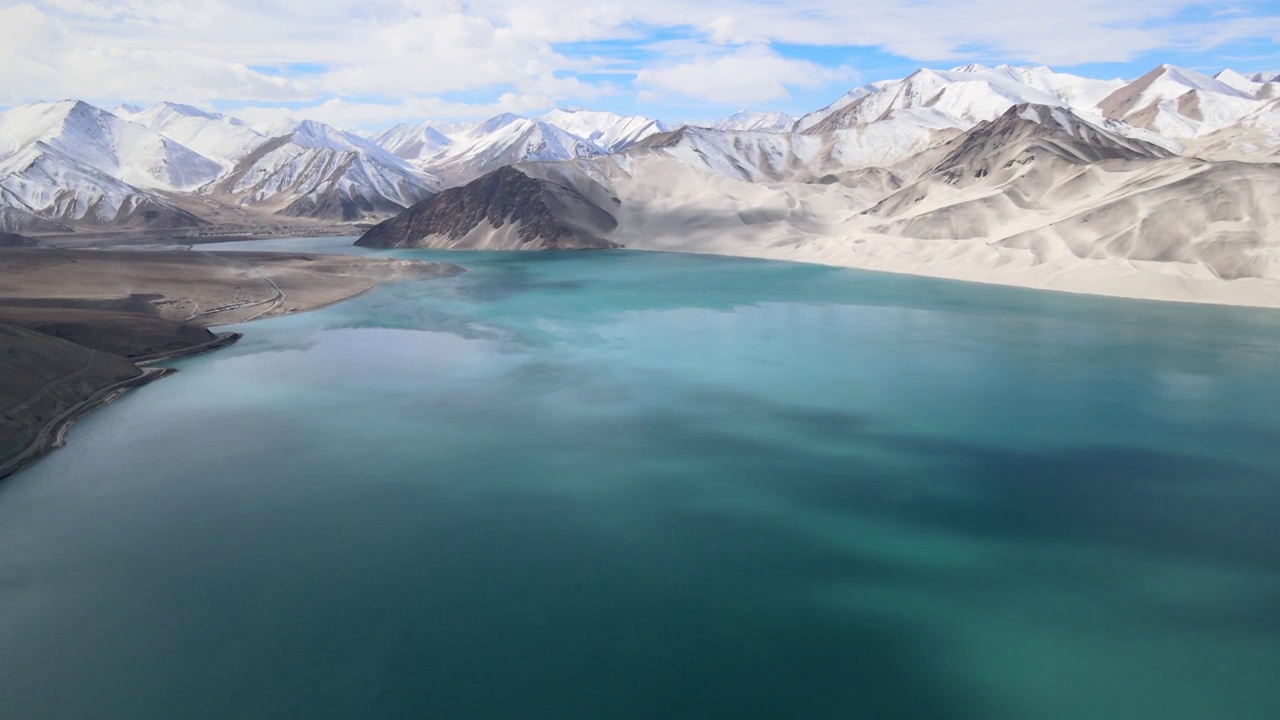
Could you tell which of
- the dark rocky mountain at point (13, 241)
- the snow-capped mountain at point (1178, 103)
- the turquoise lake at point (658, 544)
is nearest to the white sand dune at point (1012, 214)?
the turquoise lake at point (658, 544)

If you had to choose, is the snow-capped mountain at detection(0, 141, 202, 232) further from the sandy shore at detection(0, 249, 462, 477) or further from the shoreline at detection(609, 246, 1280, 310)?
the shoreline at detection(609, 246, 1280, 310)

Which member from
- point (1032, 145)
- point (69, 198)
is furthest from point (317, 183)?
point (1032, 145)

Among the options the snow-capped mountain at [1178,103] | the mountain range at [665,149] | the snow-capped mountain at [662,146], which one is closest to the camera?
the mountain range at [665,149]

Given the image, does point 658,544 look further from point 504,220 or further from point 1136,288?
point 504,220

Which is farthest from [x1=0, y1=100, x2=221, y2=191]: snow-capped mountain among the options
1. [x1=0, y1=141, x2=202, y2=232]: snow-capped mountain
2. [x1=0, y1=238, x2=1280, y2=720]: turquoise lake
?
[x1=0, y1=238, x2=1280, y2=720]: turquoise lake

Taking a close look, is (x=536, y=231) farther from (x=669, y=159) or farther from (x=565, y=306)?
(x=565, y=306)

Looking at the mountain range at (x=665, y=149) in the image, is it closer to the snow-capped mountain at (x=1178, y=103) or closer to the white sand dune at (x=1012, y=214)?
the snow-capped mountain at (x=1178, y=103)

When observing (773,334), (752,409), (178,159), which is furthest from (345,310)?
(178,159)
